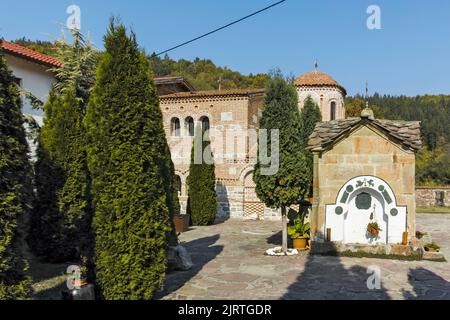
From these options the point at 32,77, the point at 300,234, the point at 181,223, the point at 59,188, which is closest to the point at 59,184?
the point at 59,188

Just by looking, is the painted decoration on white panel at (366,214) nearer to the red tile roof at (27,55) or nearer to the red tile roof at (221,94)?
the red tile roof at (221,94)

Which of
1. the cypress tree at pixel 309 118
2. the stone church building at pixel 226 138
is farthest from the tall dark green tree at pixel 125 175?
the stone church building at pixel 226 138

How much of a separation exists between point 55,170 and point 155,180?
482cm

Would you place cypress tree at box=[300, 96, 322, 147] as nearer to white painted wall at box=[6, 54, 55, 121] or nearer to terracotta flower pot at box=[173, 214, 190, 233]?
terracotta flower pot at box=[173, 214, 190, 233]

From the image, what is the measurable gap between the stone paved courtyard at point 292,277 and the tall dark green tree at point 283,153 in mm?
1558

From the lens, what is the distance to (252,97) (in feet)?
71.6

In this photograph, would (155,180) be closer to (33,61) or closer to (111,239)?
(111,239)

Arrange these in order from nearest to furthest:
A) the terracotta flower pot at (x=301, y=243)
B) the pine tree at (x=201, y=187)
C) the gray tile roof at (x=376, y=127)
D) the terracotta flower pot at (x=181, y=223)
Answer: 1. the gray tile roof at (x=376, y=127)
2. the terracotta flower pot at (x=301, y=243)
3. the terracotta flower pot at (x=181, y=223)
4. the pine tree at (x=201, y=187)

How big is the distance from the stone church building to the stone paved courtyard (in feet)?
28.8

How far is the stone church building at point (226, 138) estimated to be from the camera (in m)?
21.3

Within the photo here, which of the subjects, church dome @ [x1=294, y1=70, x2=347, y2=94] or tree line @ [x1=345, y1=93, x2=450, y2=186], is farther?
tree line @ [x1=345, y1=93, x2=450, y2=186]

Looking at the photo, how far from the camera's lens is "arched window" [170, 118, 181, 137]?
77.3 feet

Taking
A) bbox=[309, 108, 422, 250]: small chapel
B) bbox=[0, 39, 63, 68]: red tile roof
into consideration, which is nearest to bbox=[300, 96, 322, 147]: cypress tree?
bbox=[309, 108, 422, 250]: small chapel

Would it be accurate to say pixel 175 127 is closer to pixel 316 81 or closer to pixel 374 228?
pixel 316 81
